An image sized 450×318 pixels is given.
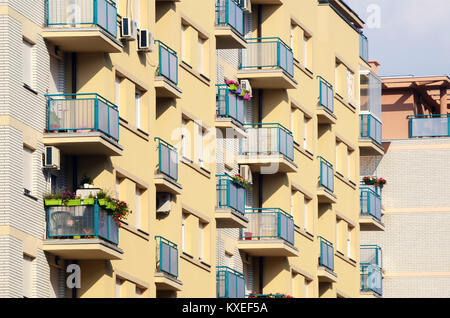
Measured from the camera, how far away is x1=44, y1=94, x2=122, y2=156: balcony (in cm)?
4988

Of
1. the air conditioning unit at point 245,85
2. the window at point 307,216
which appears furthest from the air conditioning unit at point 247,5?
the window at point 307,216

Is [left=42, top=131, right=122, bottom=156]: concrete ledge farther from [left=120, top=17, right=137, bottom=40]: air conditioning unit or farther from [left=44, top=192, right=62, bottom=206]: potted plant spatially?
[left=120, top=17, right=137, bottom=40]: air conditioning unit

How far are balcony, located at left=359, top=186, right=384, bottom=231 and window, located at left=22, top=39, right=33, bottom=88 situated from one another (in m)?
34.2

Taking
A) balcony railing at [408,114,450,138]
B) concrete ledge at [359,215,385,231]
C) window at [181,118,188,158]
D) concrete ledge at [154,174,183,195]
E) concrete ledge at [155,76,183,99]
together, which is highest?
balcony railing at [408,114,450,138]

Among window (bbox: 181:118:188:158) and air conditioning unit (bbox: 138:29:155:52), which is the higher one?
air conditioning unit (bbox: 138:29:155:52)

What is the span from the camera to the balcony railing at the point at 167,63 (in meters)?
57.2

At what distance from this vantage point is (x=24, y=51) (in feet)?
160

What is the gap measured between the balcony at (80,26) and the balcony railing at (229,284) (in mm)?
12646

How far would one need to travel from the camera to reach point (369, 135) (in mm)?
82250

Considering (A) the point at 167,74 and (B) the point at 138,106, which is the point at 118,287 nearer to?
(B) the point at 138,106

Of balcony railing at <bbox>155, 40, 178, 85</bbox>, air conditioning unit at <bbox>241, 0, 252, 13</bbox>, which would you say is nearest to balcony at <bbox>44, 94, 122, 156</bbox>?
balcony railing at <bbox>155, 40, 178, 85</bbox>

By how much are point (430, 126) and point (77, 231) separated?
46133 mm

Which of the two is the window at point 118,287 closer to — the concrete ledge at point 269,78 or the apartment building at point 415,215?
the concrete ledge at point 269,78
